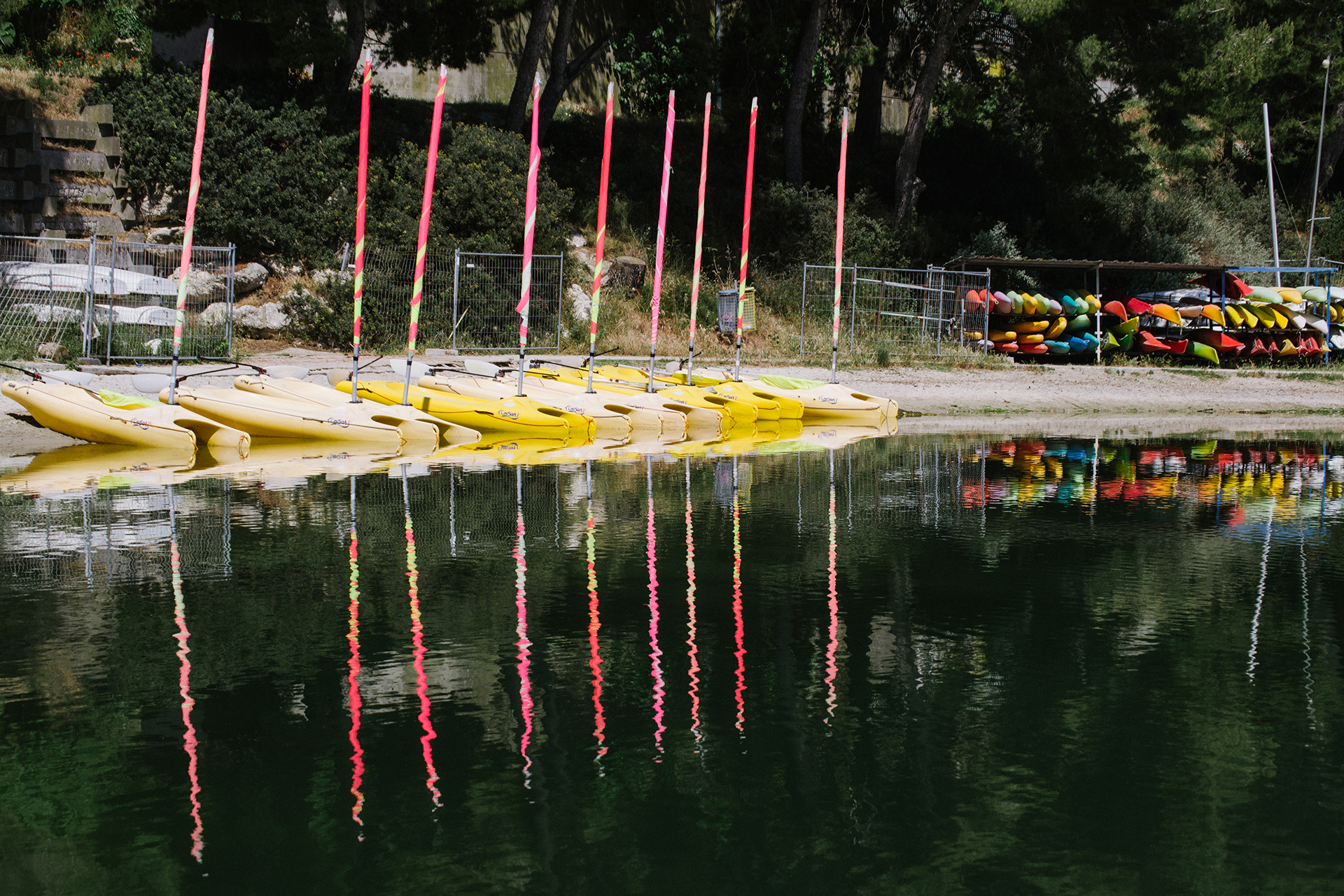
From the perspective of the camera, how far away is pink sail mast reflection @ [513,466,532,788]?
6.16 metres

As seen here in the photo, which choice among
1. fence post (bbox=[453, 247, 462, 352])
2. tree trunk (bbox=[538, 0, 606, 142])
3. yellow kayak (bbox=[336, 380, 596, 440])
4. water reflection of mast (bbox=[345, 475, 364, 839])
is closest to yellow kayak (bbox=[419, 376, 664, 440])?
yellow kayak (bbox=[336, 380, 596, 440])

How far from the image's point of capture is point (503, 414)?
18469 mm

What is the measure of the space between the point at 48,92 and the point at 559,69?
11.8 metres

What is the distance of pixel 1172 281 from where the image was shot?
115 feet

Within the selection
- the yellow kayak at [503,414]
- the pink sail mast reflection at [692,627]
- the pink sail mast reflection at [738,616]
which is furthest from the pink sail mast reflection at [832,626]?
the yellow kayak at [503,414]

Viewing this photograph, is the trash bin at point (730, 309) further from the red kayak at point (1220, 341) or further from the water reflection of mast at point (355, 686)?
the water reflection of mast at point (355, 686)

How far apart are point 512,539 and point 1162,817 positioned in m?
6.60

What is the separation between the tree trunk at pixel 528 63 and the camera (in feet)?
103

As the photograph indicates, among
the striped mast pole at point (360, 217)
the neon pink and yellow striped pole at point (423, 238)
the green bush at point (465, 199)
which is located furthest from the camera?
the green bush at point (465, 199)

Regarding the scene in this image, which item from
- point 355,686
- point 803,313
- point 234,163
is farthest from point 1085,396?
point 355,686

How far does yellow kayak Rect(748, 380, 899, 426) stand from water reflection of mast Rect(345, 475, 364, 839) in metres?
11.3

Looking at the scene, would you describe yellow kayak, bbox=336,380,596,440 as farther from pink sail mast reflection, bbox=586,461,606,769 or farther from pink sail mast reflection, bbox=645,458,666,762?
pink sail mast reflection, bbox=586,461,606,769

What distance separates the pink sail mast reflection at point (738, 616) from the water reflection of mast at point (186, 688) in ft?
8.08

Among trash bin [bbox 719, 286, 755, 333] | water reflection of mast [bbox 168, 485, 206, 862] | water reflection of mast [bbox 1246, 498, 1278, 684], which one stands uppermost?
trash bin [bbox 719, 286, 755, 333]
